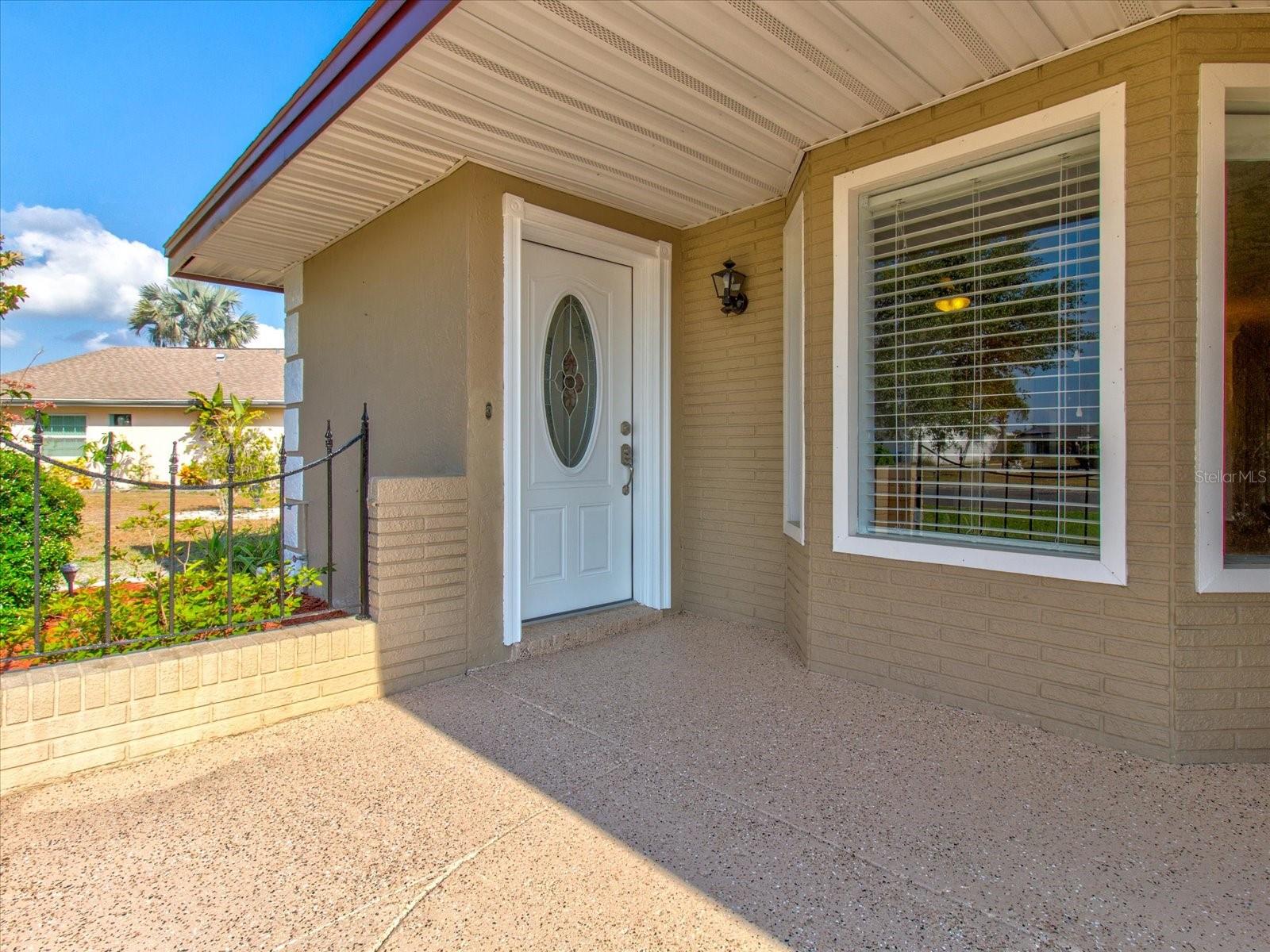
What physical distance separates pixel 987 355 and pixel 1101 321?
17.2 inches

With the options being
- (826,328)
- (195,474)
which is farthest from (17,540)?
(195,474)

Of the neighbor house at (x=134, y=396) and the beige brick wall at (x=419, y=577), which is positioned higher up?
the neighbor house at (x=134, y=396)

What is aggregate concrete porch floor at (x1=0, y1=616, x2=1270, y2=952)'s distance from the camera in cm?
163

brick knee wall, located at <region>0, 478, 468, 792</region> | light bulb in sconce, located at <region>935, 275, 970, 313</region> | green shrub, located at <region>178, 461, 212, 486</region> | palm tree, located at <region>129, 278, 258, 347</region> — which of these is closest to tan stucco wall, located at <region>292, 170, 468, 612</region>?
brick knee wall, located at <region>0, 478, 468, 792</region>

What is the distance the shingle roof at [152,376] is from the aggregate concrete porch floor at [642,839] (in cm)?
1737

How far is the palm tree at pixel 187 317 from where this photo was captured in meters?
37.3

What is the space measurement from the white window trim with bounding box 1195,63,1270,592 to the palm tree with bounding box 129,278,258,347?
42800mm

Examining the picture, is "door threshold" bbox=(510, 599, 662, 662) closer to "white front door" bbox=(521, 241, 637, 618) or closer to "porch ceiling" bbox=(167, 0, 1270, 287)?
"white front door" bbox=(521, 241, 637, 618)

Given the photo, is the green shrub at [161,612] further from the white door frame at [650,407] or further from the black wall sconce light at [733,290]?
the black wall sconce light at [733,290]

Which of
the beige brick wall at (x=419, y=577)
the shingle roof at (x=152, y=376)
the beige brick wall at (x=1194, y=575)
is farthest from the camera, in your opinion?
the shingle roof at (x=152, y=376)

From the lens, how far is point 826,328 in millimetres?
3422

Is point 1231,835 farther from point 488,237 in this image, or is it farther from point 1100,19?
point 488,237

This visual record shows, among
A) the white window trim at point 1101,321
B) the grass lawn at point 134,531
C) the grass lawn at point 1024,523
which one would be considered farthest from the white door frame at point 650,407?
the grass lawn at point 134,531

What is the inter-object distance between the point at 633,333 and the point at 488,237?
50.2 inches
